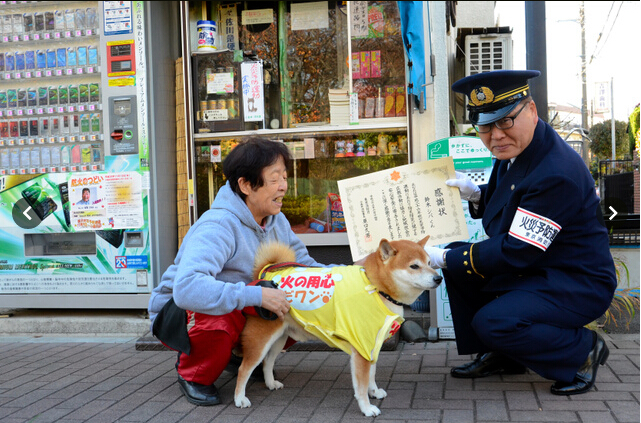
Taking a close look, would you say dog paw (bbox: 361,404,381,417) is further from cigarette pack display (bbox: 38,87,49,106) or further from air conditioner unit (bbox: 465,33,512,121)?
air conditioner unit (bbox: 465,33,512,121)

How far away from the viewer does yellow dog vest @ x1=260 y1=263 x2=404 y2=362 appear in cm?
276

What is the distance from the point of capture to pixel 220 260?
294 centimetres

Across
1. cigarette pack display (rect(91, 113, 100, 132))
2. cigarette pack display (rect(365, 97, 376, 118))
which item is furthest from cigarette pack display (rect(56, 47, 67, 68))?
cigarette pack display (rect(365, 97, 376, 118))

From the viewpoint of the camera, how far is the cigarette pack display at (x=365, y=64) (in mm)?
Result: 5211

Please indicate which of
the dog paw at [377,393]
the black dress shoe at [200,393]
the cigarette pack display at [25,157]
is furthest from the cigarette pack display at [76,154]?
the dog paw at [377,393]

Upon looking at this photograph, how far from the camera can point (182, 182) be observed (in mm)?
5258

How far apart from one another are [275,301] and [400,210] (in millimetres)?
951

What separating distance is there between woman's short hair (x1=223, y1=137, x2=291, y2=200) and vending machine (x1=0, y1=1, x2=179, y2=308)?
6.72ft

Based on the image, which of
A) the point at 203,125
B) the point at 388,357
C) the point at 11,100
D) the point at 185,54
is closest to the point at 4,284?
the point at 11,100

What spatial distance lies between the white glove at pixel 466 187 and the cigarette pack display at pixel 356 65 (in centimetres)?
205

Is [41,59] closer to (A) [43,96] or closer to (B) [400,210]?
(A) [43,96]

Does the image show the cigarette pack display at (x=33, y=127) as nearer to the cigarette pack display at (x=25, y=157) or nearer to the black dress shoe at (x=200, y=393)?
the cigarette pack display at (x=25, y=157)

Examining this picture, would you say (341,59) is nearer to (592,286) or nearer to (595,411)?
(592,286)

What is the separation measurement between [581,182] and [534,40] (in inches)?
60.8
